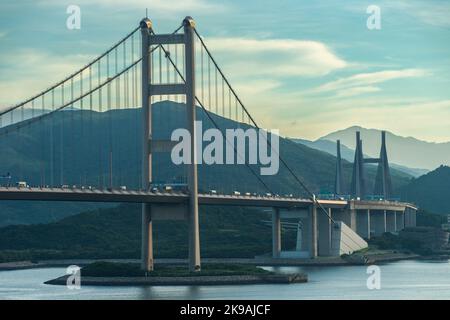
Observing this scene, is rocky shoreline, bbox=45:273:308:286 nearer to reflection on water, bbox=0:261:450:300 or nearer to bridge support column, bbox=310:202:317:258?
reflection on water, bbox=0:261:450:300

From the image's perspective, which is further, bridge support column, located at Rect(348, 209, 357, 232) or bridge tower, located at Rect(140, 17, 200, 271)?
bridge support column, located at Rect(348, 209, 357, 232)

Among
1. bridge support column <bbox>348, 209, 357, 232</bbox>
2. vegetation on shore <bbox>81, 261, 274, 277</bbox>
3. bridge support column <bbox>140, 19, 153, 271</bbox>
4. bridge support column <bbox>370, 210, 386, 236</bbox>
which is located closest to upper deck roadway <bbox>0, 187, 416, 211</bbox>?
bridge support column <bbox>140, 19, 153, 271</bbox>

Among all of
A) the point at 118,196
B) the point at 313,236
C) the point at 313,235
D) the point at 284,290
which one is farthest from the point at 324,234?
the point at 284,290

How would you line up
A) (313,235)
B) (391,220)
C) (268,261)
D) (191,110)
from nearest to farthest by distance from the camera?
(191,110) → (313,235) → (268,261) → (391,220)

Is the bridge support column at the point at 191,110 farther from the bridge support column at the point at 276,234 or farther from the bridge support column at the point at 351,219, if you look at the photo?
the bridge support column at the point at 351,219

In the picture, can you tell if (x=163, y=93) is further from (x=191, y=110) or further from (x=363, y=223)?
(x=363, y=223)

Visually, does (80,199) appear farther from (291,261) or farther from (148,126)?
(291,261)
